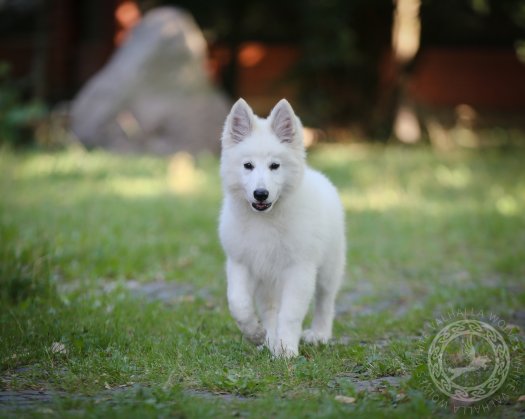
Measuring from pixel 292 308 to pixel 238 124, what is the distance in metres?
1.27

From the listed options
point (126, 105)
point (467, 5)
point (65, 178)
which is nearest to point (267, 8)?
point (467, 5)

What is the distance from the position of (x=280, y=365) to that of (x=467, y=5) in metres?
15.9

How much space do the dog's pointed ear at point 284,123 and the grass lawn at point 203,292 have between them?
55.0 inches

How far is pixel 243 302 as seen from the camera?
474 centimetres

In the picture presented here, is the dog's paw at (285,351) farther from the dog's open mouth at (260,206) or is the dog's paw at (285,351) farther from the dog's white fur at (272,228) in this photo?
the dog's open mouth at (260,206)

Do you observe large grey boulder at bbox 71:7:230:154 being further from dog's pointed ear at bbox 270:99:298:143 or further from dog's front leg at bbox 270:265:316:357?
dog's front leg at bbox 270:265:316:357

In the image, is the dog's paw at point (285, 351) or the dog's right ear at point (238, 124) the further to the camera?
the dog's right ear at point (238, 124)

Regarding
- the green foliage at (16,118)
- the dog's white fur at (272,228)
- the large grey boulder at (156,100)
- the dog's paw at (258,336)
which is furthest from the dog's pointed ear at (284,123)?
the green foliage at (16,118)

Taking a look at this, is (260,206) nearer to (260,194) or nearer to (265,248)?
(260,194)

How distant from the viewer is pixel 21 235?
7734 mm

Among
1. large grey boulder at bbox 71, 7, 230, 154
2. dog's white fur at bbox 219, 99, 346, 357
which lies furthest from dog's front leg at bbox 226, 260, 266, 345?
large grey boulder at bbox 71, 7, 230, 154

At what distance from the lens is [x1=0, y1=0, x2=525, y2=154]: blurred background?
14.7m

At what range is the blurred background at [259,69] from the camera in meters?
14.7
